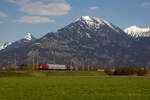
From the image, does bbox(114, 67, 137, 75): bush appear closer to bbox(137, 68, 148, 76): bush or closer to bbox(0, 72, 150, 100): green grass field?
bbox(137, 68, 148, 76): bush

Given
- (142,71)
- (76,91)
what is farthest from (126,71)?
(76,91)

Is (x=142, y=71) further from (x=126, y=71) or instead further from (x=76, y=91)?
(x=76, y=91)

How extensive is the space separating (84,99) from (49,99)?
10.6 ft

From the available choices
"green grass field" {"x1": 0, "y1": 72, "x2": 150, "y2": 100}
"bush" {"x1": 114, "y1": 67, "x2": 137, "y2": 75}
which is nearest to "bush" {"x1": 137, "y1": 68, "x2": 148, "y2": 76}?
"bush" {"x1": 114, "y1": 67, "x2": 137, "y2": 75}

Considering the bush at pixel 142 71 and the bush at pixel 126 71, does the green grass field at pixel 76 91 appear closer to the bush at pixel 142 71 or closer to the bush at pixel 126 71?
the bush at pixel 142 71

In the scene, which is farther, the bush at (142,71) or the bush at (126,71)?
the bush at (126,71)

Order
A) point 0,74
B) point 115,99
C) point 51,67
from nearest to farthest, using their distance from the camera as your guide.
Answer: point 115,99 → point 0,74 → point 51,67

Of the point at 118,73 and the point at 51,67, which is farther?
the point at 51,67

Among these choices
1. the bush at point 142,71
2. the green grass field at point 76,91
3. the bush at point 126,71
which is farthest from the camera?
the bush at point 126,71

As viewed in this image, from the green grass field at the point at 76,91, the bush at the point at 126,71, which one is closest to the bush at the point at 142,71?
the bush at the point at 126,71

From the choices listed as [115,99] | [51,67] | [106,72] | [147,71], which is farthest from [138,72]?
[115,99]

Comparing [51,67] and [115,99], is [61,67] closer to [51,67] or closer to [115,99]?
[51,67]

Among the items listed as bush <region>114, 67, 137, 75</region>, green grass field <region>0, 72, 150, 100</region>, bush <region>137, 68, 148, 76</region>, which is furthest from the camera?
bush <region>114, 67, 137, 75</region>

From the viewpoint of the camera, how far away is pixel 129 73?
15262 centimetres
